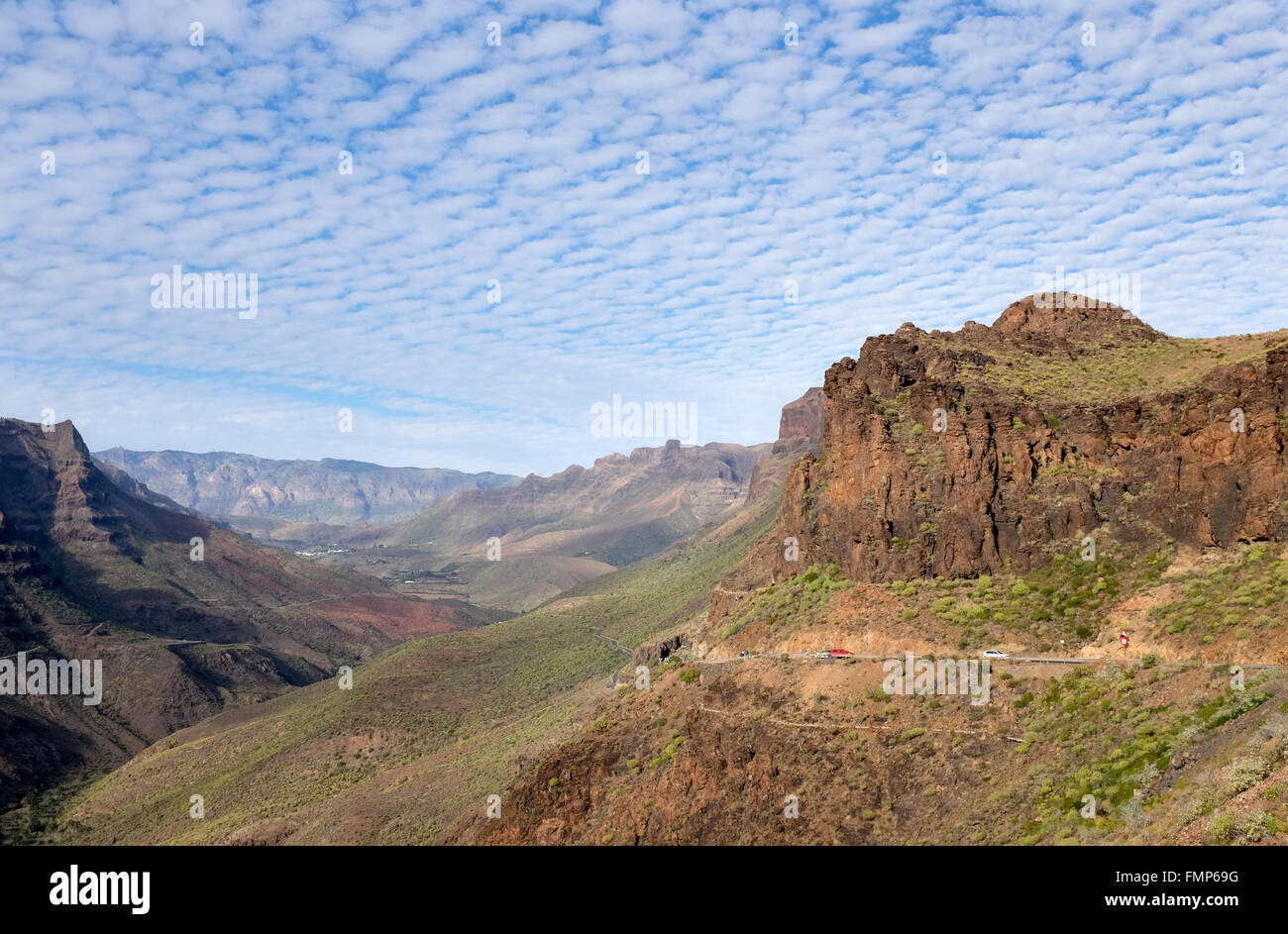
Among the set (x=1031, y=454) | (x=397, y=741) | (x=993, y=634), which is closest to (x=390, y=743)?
(x=397, y=741)

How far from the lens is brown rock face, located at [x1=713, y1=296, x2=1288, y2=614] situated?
Answer: 35500 millimetres

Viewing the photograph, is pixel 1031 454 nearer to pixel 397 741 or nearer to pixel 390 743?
pixel 397 741

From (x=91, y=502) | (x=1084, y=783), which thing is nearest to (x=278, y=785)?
(x=1084, y=783)

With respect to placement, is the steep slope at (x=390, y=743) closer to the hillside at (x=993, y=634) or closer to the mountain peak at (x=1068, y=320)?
the hillside at (x=993, y=634)

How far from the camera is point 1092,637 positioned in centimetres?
3394

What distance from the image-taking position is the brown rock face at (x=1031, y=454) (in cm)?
3550

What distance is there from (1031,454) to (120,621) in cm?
14632

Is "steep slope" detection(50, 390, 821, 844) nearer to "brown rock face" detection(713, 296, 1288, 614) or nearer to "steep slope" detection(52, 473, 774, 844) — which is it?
"steep slope" detection(52, 473, 774, 844)

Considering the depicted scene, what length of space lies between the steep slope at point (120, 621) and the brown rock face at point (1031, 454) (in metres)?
92.8

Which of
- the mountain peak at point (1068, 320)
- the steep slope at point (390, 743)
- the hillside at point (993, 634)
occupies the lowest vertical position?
the steep slope at point (390, 743)

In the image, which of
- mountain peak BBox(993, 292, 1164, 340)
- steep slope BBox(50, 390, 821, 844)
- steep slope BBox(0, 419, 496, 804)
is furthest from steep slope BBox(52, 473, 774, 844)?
mountain peak BBox(993, 292, 1164, 340)

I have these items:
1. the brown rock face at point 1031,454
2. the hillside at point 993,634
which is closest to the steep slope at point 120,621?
the hillside at point 993,634
